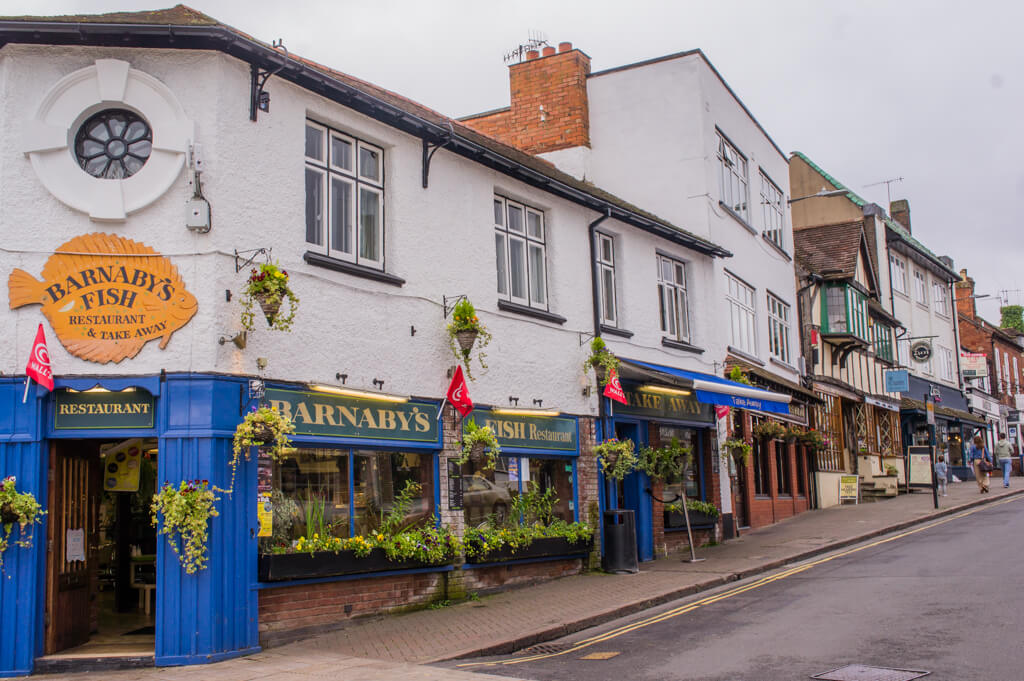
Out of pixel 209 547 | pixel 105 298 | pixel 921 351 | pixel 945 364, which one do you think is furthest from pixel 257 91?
pixel 945 364

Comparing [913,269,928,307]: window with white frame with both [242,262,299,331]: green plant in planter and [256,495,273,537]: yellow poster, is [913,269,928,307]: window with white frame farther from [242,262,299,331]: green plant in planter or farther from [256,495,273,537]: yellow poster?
[256,495,273,537]: yellow poster

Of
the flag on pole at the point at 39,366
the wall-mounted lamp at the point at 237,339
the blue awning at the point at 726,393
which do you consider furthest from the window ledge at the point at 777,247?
the flag on pole at the point at 39,366

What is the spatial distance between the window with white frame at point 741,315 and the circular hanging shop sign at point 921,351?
17770mm

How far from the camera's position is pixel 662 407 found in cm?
1828

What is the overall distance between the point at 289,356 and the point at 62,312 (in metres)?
2.32

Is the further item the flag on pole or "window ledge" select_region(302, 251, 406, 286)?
"window ledge" select_region(302, 251, 406, 286)

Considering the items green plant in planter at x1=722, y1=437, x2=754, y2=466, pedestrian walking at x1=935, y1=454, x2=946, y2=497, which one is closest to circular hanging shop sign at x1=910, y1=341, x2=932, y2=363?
pedestrian walking at x1=935, y1=454, x2=946, y2=497

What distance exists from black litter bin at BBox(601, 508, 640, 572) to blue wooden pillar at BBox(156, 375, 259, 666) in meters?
6.90

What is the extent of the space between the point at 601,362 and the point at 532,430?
1989 mm

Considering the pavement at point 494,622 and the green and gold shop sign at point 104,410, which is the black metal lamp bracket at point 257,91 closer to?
the green and gold shop sign at point 104,410

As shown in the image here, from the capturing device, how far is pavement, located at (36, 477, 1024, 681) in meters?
9.07

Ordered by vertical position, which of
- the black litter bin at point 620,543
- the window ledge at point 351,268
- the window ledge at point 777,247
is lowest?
the black litter bin at point 620,543

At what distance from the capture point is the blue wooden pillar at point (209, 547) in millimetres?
9656

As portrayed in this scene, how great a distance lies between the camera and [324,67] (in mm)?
14461
